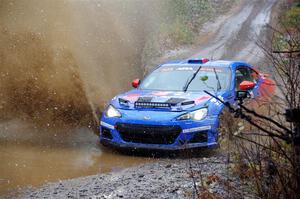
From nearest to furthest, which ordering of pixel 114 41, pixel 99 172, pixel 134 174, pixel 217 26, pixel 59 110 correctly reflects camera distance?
1. pixel 134 174
2. pixel 99 172
3. pixel 59 110
4. pixel 114 41
5. pixel 217 26

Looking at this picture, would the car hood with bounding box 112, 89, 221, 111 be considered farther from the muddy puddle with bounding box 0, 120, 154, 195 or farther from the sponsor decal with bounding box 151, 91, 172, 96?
the muddy puddle with bounding box 0, 120, 154, 195

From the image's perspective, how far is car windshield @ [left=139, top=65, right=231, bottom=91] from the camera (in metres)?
9.49

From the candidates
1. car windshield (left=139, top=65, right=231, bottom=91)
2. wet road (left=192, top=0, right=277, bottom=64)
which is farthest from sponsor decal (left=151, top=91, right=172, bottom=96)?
wet road (left=192, top=0, right=277, bottom=64)

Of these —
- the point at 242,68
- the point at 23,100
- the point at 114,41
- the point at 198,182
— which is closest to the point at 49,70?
the point at 23,100

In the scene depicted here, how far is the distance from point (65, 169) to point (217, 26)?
21.0m

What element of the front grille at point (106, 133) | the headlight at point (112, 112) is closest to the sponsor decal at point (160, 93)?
the headlight at point (112, 112)

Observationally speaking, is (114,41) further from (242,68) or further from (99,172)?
(99,172)

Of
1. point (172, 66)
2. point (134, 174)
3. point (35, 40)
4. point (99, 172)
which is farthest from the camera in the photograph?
point (35, 40)

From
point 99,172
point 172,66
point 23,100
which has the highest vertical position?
point 172,66

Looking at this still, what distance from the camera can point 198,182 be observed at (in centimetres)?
571

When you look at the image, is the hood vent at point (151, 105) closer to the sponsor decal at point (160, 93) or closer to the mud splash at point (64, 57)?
the sponsor decal at point (160, 93)

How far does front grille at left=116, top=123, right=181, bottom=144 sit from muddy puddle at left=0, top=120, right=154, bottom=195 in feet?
1.11

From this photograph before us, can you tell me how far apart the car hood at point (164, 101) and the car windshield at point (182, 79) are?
468mm

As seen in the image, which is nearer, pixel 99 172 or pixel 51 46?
pixel 99 172
